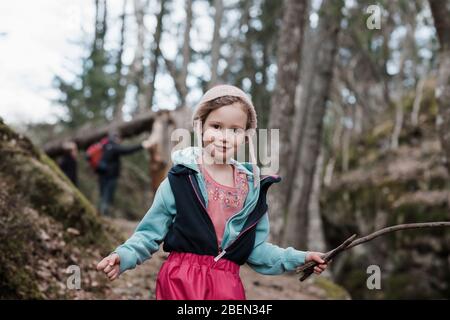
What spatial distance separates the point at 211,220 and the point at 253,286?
467cm

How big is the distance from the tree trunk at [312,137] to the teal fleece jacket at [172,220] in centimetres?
893

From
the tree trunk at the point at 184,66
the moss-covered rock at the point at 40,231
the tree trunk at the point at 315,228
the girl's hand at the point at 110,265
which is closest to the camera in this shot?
the girl's hand at the point at 110,265

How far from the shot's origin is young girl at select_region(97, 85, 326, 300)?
2.53 m

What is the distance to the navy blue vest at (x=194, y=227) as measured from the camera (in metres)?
2.55

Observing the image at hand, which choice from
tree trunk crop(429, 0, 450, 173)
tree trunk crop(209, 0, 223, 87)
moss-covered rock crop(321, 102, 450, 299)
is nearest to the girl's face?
tree trunk crop(429, 0, 450, 173)

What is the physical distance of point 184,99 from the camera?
17.5 metres

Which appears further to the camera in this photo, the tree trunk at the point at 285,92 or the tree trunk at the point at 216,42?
the tree trunk at the point at 216,42

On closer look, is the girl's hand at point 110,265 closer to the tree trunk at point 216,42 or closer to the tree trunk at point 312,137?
the tree trunk at point 312,137

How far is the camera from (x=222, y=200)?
2.67 m

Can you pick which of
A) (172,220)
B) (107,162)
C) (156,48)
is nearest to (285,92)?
(107,162)

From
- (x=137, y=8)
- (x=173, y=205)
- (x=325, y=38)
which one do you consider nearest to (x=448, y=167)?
(x=173, y=205)

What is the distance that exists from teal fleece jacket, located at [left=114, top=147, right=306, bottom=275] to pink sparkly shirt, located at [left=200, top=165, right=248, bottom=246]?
0.11 ft

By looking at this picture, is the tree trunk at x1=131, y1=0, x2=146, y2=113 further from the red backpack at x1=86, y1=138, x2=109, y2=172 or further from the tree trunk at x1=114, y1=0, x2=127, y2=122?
the red backpack at x1=86, y1=138, x2=109, y2=172

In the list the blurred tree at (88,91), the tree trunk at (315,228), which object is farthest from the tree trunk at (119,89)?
the tree trunk at (315,228)
